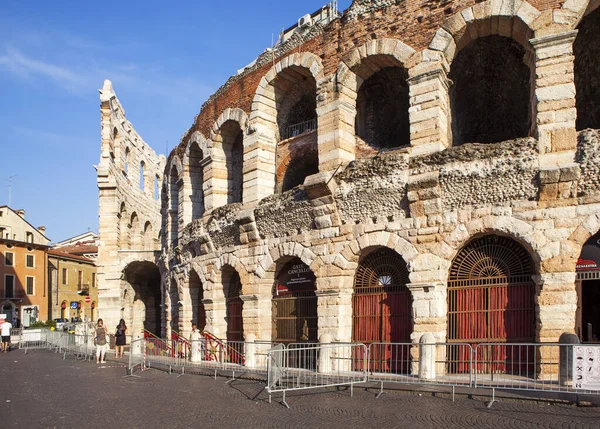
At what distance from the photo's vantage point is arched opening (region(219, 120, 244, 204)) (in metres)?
18.8

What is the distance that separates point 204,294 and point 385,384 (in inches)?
342

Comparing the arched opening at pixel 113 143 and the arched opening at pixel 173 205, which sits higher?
the arched opening at pixel 113 143

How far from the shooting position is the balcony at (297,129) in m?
17.5

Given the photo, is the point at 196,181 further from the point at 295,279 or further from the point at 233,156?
the point at 295,279

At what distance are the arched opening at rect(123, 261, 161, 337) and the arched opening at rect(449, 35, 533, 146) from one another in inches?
Answer: 661

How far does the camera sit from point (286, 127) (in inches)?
696

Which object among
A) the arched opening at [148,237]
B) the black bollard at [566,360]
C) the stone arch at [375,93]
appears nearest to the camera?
the black bollard at [566,360]

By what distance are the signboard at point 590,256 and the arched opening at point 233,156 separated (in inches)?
407

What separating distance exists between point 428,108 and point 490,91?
4.00m

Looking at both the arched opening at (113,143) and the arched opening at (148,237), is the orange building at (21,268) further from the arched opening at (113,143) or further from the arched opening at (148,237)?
the arched opening at (113,143)

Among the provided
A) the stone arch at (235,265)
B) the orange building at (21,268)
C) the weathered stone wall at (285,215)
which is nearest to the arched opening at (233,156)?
the stone arch at (235,265)

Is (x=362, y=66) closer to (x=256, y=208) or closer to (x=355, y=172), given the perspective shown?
(x=355, y=172)

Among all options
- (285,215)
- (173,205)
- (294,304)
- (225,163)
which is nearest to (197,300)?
(225,163)

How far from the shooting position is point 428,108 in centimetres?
1285
